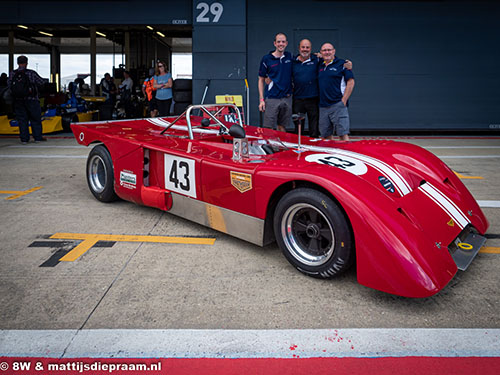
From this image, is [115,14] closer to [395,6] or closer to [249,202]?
[395,6]

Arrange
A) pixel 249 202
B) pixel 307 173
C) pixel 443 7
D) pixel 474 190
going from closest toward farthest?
pixel 307 173, pixel 249 202, pixel 474 190, pixel 443 7

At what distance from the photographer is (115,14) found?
10.6 meters

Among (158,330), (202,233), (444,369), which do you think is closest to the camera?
(444,369)

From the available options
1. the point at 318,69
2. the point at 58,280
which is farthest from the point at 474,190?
the point at 58,280

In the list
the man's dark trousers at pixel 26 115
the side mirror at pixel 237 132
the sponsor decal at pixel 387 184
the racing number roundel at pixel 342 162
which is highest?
the man's dark trousers at pixel 26 115

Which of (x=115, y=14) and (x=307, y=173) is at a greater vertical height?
(x=115, y=14)

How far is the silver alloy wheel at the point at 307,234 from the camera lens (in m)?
2.38

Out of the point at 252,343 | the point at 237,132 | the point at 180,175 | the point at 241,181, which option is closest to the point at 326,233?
the point at 241,181

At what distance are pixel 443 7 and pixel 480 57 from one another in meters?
1.57

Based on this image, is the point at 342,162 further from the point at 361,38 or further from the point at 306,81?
the point at 361,38

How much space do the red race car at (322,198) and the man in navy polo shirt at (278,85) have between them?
6.49 feet

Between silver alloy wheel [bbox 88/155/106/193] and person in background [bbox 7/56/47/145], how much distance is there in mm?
4871

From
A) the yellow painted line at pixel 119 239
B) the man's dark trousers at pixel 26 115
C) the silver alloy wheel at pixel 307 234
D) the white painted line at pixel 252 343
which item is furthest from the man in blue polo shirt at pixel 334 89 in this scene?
the man's dark trousers at pixel 26 115

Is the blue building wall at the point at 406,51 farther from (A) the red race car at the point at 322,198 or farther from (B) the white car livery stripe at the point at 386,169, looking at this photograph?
(B) the white car livery stripe at the point at 386,169
